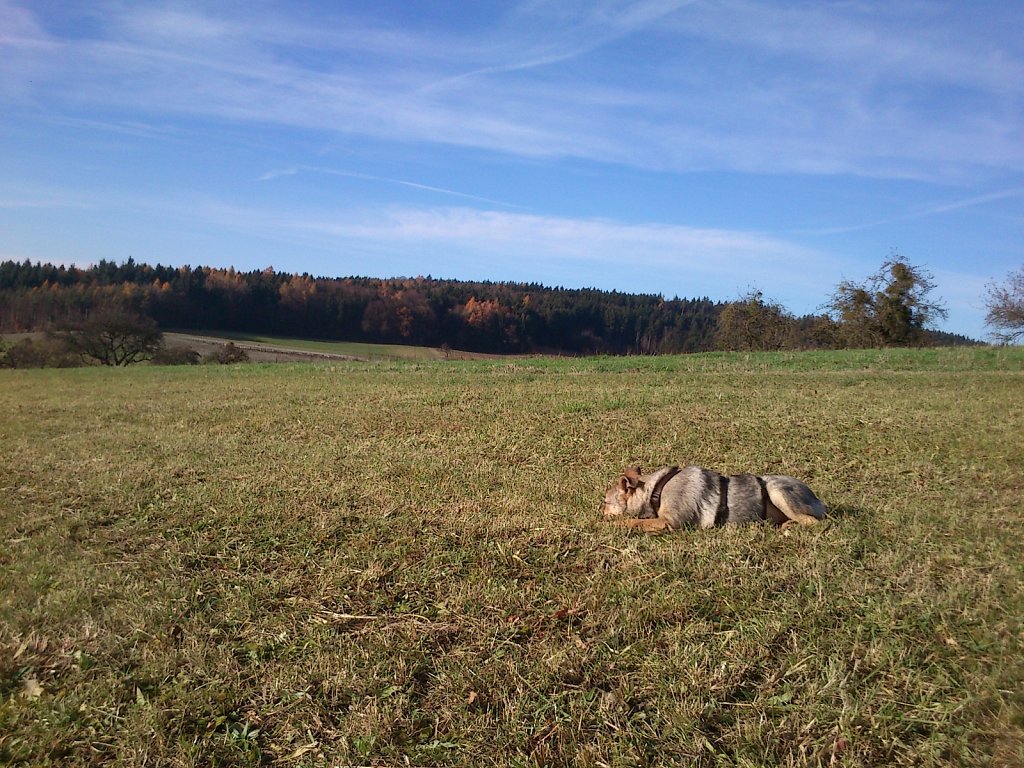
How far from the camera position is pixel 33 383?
2519cm

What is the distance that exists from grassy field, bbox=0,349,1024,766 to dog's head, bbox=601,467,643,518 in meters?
0.21

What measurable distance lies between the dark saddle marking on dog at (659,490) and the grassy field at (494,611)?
1.56 feet

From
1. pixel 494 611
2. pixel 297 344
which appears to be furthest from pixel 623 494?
pixel 297 344

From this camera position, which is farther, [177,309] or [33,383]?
[177,309]

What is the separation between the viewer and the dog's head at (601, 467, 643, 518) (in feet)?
23.7

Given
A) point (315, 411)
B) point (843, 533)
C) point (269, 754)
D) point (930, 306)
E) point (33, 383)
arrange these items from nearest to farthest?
point (269, 754) → point (843, 533) → point (315, 411) → point (33, 383) → point (930, 306)

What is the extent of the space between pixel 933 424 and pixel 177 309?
3329 inches

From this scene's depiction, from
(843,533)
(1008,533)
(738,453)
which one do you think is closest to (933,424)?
(738,453)

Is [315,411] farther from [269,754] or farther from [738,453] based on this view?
[269,754]

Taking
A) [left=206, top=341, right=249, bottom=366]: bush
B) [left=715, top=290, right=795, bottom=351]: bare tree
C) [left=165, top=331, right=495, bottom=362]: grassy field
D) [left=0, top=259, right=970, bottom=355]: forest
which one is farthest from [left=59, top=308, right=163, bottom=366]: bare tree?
[left=715, top=290, right=795, bottom=351]: bare tree

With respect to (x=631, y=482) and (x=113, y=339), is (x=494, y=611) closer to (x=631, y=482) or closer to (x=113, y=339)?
(x=631, y=482)

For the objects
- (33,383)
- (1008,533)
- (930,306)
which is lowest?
(33,383)

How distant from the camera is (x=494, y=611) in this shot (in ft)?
16.7

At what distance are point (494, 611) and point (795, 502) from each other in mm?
3509
